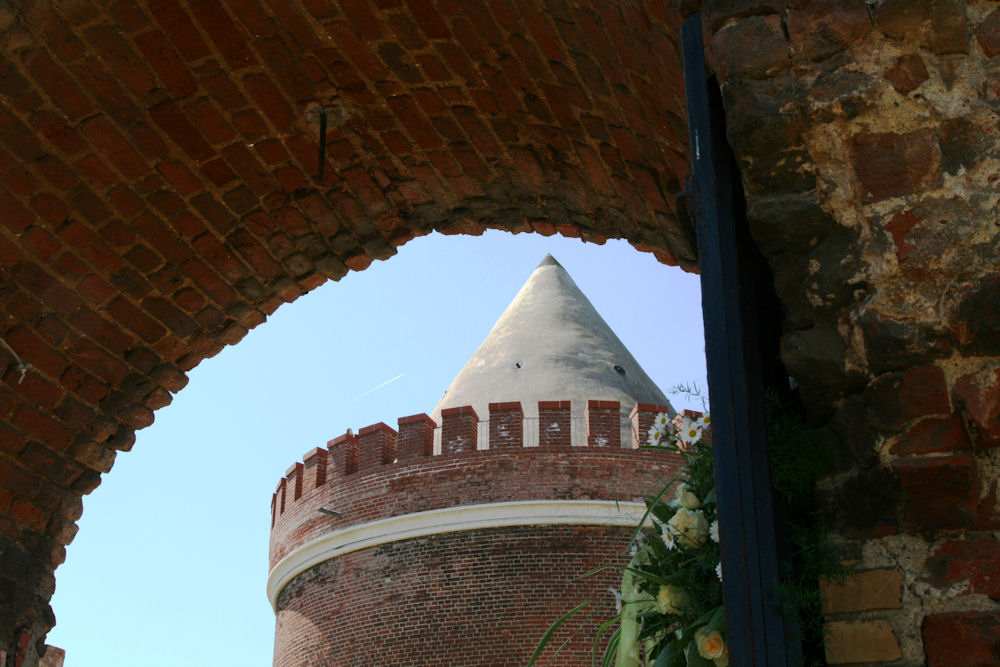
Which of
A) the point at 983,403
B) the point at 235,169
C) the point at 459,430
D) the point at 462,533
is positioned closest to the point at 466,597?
the point at 462,533

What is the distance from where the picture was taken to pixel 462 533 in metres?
16.5

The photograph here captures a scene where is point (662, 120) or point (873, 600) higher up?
point (662, 120)

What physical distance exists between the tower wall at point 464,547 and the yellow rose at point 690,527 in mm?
13444

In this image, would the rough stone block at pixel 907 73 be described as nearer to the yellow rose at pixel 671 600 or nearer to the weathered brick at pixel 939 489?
the weathered brick at pixel 939 489

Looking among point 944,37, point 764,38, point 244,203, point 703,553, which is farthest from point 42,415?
point 944,37

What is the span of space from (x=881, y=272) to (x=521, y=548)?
14742 mm

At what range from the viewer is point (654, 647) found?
7.36 ft

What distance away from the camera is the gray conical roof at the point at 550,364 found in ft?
64.4

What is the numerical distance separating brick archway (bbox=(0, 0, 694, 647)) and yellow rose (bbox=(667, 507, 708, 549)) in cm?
154

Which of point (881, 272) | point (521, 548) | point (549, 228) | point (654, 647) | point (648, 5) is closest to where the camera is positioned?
point (881, 272)

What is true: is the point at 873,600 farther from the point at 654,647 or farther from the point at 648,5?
the point at 648,5

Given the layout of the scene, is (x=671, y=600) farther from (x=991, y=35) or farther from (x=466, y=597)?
(x=466, y=597)

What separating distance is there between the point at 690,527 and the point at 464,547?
14.5m

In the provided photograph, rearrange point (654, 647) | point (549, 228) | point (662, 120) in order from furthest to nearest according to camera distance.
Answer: point (549, 228), point (662, 120), point (654, 647)
